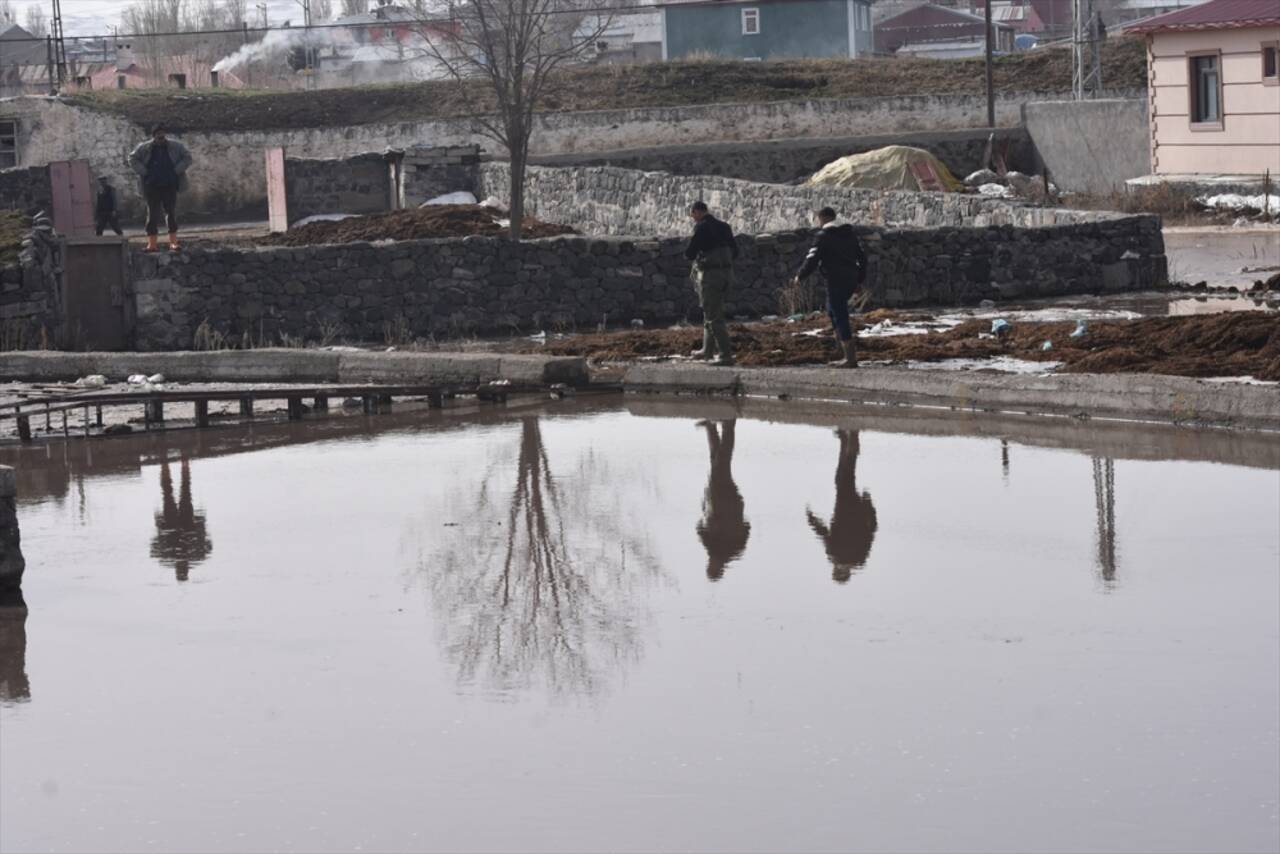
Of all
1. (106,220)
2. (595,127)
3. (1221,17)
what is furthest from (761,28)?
(106,220)

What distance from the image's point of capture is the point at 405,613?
8.46 m

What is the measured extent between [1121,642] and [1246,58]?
2864 centimetres

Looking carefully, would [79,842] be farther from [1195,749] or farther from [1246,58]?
[1246,58]

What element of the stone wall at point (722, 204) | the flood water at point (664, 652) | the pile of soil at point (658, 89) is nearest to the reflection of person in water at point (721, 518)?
the flood water at point (664, 652)

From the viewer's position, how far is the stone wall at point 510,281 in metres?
19.2

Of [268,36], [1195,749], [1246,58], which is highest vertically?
[268,36]

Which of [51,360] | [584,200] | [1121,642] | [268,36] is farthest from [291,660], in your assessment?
[268,36]

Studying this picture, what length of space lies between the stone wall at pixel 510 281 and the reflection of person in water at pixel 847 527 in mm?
8129

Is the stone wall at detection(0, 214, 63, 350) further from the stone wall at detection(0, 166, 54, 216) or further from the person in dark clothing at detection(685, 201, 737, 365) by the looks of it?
the stone wall at detection(0, 166, 54, 216)

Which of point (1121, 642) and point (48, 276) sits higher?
point (48, 276)

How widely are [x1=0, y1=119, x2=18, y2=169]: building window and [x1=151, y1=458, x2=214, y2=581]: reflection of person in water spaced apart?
38.5 metres

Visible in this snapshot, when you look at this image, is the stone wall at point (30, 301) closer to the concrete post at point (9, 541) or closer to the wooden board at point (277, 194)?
the concrete post at point (9, 541)

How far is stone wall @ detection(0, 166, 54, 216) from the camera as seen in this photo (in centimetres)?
3528

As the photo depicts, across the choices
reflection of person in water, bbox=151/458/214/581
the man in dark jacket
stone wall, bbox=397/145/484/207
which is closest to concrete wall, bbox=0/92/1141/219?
stone wall, bbox=397/145/484/207
